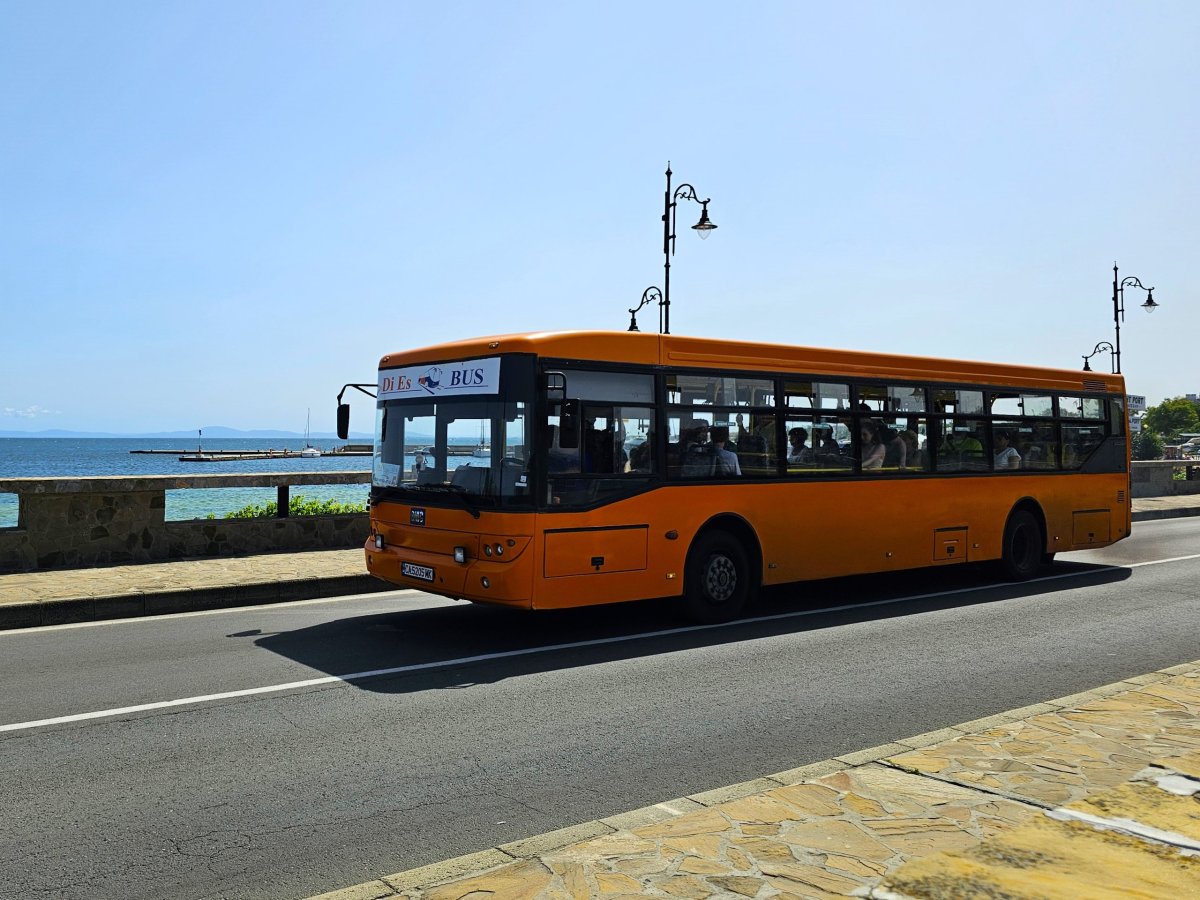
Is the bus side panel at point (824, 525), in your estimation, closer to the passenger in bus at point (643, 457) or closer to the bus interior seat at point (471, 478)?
the passenger in bus at point (643, 457)

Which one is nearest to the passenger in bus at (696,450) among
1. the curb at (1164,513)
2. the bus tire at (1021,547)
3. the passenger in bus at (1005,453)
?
the passenger in bus at (1005,453)

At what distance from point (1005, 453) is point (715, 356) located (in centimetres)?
547

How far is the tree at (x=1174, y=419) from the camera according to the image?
182875 millimetres

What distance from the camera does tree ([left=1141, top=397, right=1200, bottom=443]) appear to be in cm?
18288

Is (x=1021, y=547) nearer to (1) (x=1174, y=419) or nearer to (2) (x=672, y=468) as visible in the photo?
(2) (x=672, y=468)

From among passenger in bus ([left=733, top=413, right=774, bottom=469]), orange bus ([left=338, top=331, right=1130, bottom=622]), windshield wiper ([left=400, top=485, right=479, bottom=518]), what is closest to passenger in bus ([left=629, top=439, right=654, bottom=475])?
orange bus ([left=338, top=331, right=1130, bottom=622])

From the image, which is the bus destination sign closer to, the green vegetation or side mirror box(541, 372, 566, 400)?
side mirror box(541, 372, 566, 400)

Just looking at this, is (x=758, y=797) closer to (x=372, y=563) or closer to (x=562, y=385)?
(x=562, y=385)

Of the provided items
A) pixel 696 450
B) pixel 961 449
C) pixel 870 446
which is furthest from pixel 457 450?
pixel 961 449

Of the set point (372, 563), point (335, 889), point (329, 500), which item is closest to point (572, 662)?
point (372, 563)

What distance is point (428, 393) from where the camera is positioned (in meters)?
9.91

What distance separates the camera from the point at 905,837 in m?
4.30

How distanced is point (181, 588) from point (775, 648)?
6391 mm

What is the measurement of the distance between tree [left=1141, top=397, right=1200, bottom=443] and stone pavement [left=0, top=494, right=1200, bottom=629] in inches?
7580
